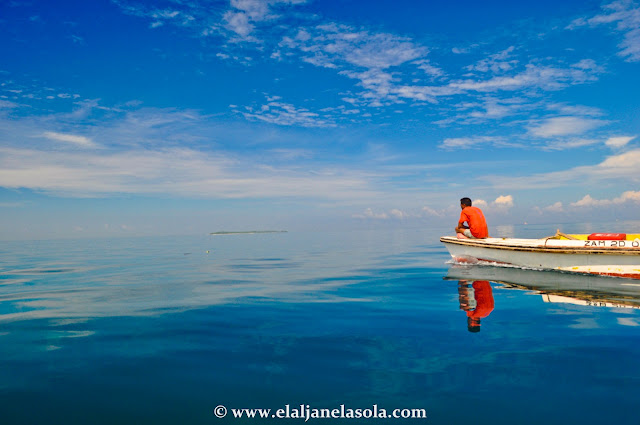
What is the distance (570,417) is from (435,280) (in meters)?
10.5

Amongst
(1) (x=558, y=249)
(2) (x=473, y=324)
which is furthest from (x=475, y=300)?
(1) (x=558, y=249)

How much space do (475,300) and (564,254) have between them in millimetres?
6626

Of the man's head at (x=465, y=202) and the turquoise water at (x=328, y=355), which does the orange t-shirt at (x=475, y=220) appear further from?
the turquoise water at (x=328, y=355)

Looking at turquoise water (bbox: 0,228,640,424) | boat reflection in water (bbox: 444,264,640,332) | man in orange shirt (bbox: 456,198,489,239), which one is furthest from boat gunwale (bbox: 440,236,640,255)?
turquoise water (bbox: 0,228,640,424)

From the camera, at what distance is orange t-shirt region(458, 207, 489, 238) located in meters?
18.3

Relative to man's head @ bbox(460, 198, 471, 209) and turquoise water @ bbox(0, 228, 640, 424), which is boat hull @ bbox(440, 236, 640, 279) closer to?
man's head @ bbox(460, 198, 471, 209)

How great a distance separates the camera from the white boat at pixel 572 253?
44.1ft

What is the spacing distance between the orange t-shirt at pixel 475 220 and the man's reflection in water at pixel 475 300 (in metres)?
5.23

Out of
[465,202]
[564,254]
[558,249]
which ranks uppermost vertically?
[465,202]

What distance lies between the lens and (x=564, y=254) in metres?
14.6

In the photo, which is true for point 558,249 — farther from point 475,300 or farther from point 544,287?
point 475,300

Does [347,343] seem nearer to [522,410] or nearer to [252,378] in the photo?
[252,378]

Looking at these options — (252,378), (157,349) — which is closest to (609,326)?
(252,378)

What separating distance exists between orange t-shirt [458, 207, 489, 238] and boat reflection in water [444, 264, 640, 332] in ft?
6.28
